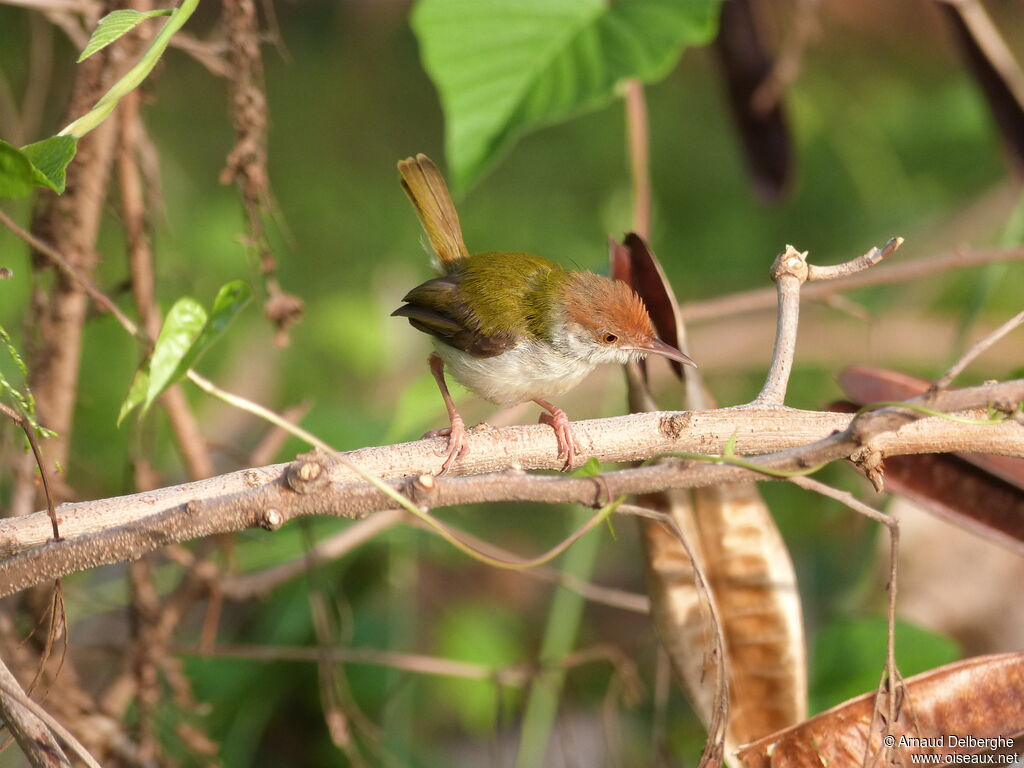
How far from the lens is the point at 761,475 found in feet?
4.68

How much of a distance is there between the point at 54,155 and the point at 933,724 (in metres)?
1.62

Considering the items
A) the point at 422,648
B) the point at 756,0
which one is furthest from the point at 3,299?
the point at 756,0

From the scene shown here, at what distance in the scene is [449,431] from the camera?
2.25 meters

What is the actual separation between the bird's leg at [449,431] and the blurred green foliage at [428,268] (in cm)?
7

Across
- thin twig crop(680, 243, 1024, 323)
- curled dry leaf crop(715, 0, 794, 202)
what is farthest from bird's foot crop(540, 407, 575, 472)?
curled dry leaf crop(715, 0, 794, 202)

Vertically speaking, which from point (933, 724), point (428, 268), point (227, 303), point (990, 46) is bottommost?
point (933, 724)

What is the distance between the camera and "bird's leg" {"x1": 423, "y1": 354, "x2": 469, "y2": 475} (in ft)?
5.50

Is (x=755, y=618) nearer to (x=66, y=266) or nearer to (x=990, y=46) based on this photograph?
(x=66, y=266)

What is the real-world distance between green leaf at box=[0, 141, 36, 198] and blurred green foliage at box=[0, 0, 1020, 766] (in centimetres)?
109

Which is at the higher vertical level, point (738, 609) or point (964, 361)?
point (964, 361)

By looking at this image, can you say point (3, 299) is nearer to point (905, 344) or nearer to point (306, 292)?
point (306, 292)

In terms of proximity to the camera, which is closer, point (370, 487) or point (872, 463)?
point (370, 487)

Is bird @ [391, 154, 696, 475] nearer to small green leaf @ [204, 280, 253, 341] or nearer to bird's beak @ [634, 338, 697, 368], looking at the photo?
bird's beak @ [634, 338, 697, 368]

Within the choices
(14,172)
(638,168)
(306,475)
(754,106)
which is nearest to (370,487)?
(306,475)
